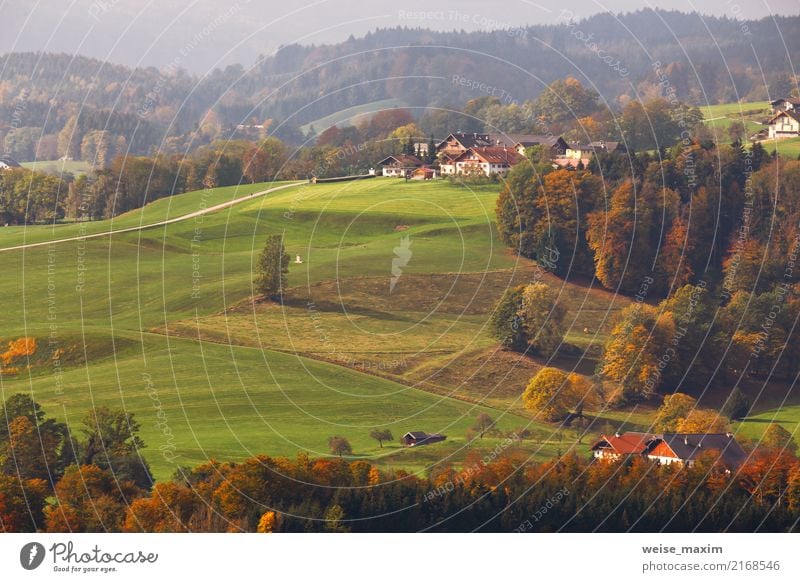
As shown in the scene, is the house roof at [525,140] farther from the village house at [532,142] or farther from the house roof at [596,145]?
the house roof at [596,145]

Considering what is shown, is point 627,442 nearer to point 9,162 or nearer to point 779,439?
point 779,439

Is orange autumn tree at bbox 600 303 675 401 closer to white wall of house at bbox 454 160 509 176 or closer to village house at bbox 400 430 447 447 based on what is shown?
village house at bbox 400 430 447 447

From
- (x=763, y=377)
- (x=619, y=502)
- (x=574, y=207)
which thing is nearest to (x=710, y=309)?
(x=763, y=377)

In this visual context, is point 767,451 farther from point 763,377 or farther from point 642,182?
point 642,182

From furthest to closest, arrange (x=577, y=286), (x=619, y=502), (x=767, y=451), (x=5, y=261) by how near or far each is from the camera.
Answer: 1. (x=5, y=261)
2. (x=577, y=286)
3. (x=767, y=451)
4. (x=619, y=502)

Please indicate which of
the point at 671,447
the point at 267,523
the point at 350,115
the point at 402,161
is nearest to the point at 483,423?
the point at 671,447

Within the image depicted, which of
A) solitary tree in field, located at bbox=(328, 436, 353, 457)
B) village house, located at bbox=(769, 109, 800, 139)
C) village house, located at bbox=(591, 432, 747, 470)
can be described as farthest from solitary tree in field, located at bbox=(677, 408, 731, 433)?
village house, located at bbox=(769, 109, 800, 139)
